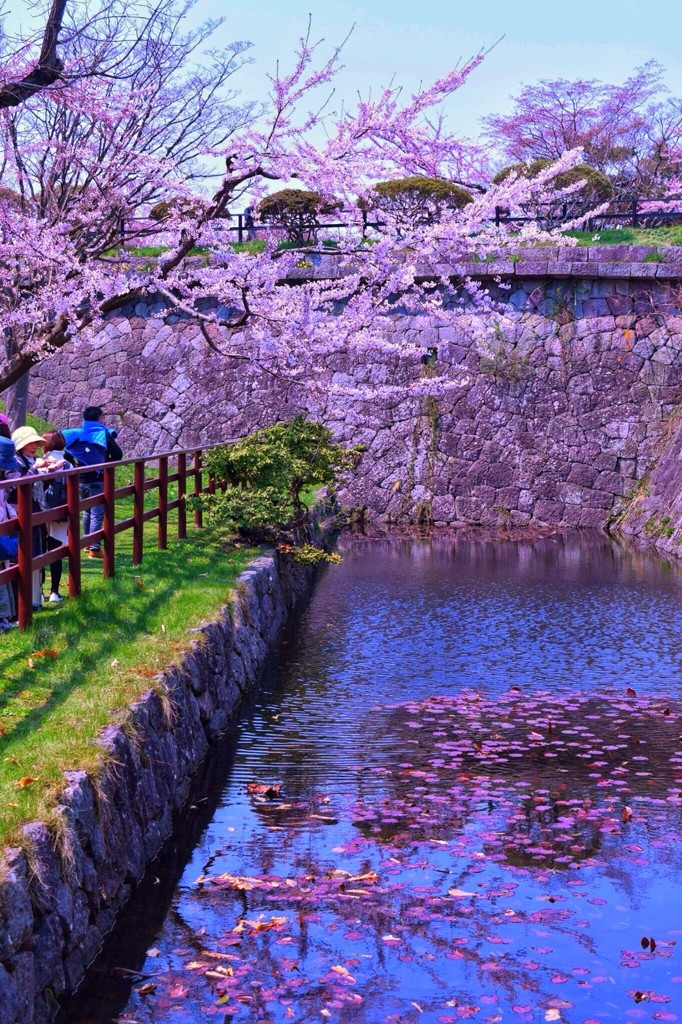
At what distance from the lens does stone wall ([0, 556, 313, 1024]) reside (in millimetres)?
4656

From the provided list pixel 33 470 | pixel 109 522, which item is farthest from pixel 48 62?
pixel 109 522

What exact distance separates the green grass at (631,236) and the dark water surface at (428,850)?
1445 cm

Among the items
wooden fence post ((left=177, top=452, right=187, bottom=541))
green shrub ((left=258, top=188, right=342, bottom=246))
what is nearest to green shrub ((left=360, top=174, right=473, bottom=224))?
green shrub ((left=258, top=188, right=342, bottom=246))

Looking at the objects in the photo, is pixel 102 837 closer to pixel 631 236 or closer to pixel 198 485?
pixel 198 485

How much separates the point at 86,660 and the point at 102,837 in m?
2.45

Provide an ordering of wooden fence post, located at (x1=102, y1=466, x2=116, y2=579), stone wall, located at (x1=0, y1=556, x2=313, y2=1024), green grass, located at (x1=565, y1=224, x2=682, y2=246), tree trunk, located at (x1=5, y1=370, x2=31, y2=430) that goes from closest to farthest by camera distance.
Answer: stone wall, located at (x1=0, y1=556, x2=313, y2=1024)
wooden fence post, located at (x1=102, y1=466, x2=116, y2=579)
tree trunk, located at (x1=5, y1=370, x2=31, y2=430)
green grass, located at (x1=565, y1=224, x2=682, y2=246)

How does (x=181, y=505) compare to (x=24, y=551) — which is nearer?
(x=24, y=551)

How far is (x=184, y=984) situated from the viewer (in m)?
5.39

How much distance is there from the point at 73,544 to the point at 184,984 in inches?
206

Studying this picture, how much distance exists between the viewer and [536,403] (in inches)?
959

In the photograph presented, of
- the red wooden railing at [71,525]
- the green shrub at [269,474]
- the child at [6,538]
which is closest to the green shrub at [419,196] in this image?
the green shrub at [269,474]

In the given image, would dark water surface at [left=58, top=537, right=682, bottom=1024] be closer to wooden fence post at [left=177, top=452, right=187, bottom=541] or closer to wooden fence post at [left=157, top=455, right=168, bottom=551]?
wooden fence post at [left=157, top=455, right=168, bottom=551]

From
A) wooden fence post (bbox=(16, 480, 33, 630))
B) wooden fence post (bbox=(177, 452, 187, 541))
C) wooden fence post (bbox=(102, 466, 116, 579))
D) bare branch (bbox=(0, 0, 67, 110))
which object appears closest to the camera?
wooden fence post (bbox=(16, 480, 33, 630))

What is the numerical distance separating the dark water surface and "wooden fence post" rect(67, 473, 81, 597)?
1.88 m
